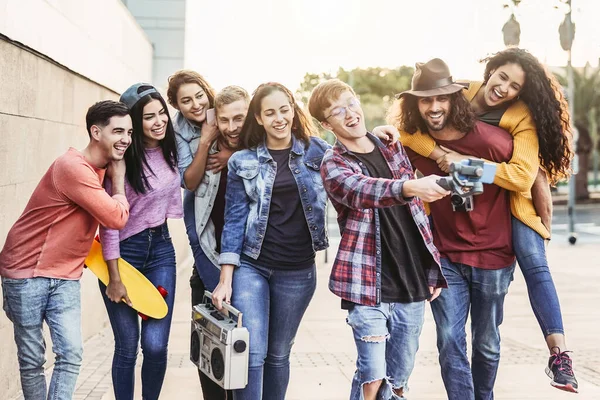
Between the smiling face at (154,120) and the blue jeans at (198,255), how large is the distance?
1.37 ft

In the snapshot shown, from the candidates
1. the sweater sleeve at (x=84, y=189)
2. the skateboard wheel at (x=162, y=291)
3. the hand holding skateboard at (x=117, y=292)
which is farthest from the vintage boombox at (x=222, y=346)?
the sweater sleeve at (x=84, y=189)

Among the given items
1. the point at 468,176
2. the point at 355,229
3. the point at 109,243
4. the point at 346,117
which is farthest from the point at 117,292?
the point at 468,176

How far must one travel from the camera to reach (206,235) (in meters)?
4.61

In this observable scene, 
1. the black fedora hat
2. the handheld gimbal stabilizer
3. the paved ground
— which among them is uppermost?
the black fedora hat

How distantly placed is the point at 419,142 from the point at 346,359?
127 inches

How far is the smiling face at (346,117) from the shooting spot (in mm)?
3977

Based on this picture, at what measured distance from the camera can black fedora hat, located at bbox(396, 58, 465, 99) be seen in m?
4.32

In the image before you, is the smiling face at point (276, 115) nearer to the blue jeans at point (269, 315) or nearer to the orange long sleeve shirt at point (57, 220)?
the blue jeans at point (269, 315)

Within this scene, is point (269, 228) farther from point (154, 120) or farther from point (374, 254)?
point (154, 120)

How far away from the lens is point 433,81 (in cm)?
437

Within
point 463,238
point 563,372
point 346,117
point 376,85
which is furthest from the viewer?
point 376,85

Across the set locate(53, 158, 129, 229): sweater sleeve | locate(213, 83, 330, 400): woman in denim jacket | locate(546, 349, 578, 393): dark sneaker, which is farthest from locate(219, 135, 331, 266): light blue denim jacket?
locate(546, 349, 578, 393): dark sneaker

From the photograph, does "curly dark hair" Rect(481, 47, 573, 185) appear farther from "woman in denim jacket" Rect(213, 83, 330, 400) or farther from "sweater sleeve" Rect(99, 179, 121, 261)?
"sweater sleeve" Rect(99, 179, 121, 261)

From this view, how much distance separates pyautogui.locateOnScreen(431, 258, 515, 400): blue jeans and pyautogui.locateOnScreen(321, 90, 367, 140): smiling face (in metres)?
0.86
